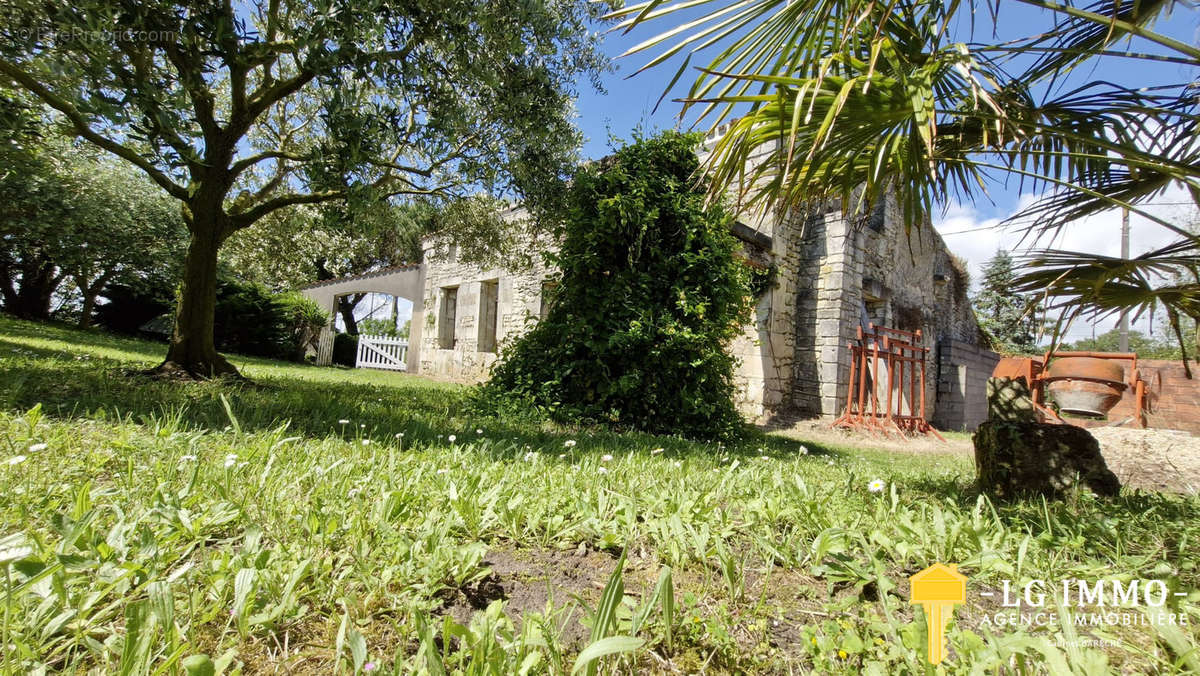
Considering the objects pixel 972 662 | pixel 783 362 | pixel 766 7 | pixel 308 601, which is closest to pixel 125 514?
pixel 308 601

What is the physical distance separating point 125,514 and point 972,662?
2.17 metres

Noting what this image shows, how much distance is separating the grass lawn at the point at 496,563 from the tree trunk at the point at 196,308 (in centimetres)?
220

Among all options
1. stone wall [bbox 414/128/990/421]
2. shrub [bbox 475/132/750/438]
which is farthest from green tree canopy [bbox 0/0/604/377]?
stone wall [bbox 414/128/990/421]

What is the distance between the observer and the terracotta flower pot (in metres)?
6.69

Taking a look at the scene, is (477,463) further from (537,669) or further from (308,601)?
(537,669)

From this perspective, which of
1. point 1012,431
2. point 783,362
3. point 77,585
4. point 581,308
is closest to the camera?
point 77,585

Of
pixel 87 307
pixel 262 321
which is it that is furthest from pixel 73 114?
pixel 87 307

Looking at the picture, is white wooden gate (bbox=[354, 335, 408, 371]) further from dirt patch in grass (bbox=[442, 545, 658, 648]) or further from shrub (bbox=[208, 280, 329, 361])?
dirt patch in grass (bbox=[442, 545, 658, 648])

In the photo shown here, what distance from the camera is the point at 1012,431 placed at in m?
2.67

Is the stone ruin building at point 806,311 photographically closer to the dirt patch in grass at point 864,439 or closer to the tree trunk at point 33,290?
the dirt patch in grass at point 864,439

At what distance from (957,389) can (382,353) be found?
1421 cm

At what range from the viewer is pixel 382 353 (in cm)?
1401

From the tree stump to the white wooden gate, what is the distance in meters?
12.7

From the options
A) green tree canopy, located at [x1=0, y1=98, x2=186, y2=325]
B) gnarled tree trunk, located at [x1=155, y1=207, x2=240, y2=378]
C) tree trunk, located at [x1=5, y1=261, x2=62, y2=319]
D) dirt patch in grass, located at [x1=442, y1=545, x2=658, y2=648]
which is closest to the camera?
dirt patch in grass, located at [x1=442, y1=545, x2=658, y2=648]
